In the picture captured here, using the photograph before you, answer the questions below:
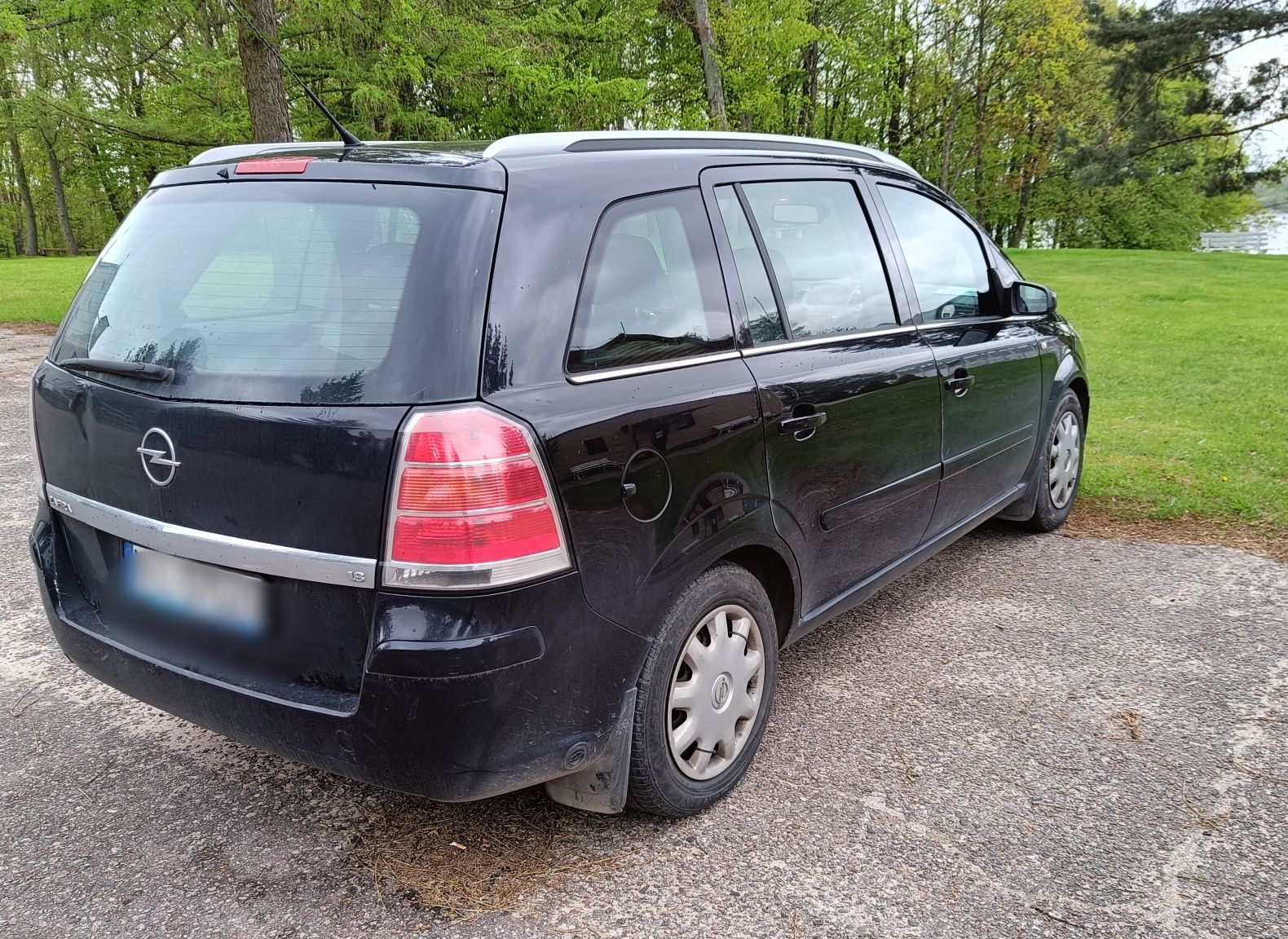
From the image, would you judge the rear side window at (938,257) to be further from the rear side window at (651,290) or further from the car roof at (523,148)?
the rear side window at (651,290)

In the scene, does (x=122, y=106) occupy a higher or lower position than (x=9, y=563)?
higher

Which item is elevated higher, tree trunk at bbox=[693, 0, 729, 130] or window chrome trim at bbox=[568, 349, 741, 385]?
tree trunk at bbox=[693, 0, 729, 130]

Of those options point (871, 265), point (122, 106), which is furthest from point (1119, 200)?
point (871, 265)

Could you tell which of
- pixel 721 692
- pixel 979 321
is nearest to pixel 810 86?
pixel 979 321

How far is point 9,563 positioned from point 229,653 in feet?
10.8

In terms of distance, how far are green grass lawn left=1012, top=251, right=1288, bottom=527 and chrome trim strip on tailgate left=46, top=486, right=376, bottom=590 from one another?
4951 millimetres

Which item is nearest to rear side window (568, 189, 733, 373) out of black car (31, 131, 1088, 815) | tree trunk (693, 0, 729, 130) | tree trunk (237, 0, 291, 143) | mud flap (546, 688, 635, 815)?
black car (31, 131, 1088, 815)

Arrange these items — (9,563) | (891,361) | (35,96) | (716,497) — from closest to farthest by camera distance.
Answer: (716,497)
(891,361)
(9,563)
(35,96)

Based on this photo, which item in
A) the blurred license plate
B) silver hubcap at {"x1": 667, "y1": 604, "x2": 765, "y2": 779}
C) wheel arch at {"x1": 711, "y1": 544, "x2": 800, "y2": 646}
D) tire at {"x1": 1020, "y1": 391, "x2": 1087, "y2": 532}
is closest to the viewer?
the blurred license plate

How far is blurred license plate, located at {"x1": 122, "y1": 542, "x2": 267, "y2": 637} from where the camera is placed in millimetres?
2254

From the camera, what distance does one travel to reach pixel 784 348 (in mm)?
2943

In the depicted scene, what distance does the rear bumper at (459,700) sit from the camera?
81.4 inches

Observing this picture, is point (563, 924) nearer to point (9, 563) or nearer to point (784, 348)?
point (784, 348)

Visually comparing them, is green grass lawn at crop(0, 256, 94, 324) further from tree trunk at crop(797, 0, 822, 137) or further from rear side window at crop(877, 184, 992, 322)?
tree trunk at crop(797, 0, 822, 137)
